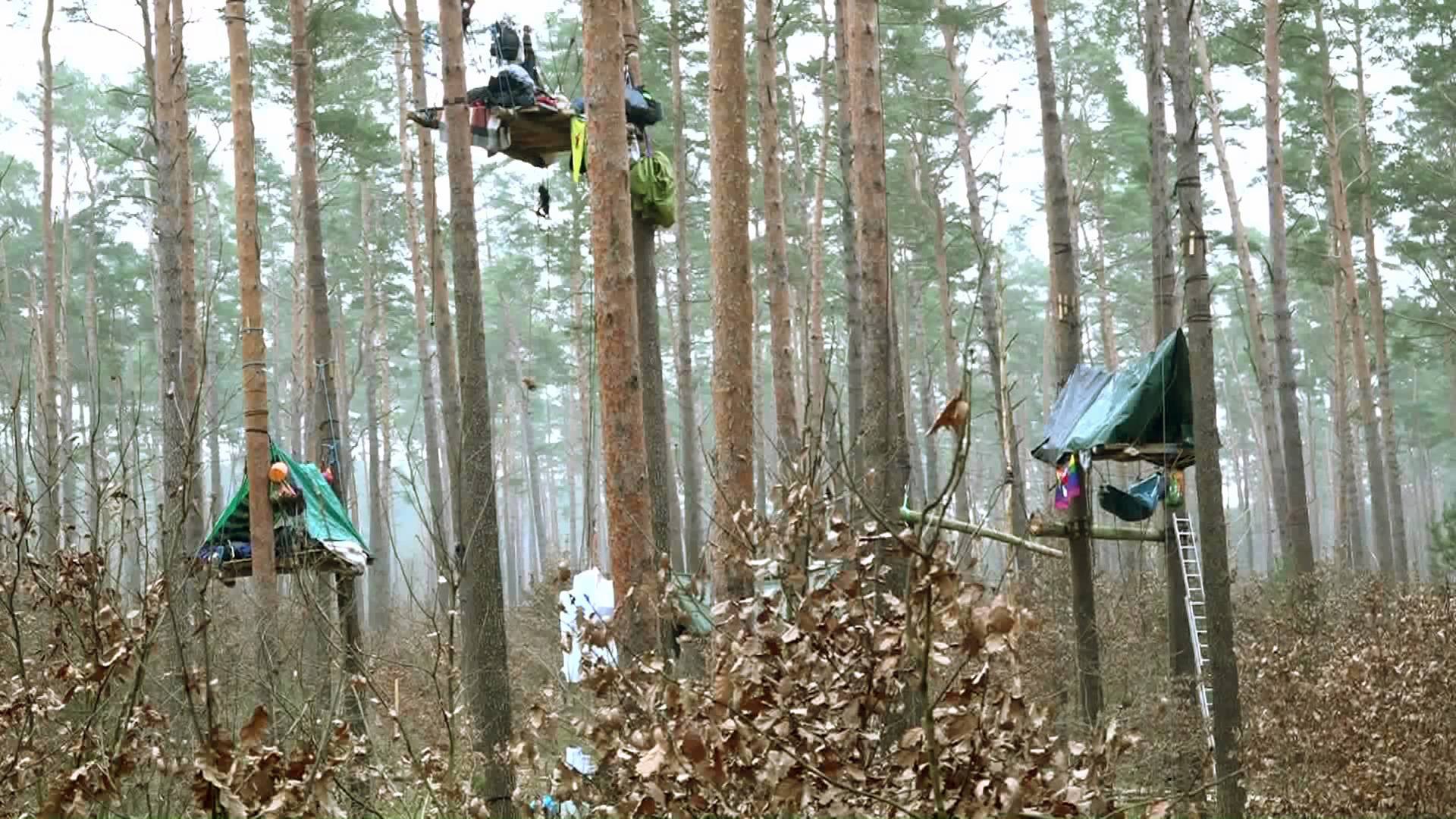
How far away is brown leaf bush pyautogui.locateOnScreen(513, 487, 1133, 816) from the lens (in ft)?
12.5

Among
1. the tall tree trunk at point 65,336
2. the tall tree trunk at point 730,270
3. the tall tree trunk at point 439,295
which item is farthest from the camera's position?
the tall tree trunk at point 65,336

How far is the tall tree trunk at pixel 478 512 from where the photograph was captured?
388 inches

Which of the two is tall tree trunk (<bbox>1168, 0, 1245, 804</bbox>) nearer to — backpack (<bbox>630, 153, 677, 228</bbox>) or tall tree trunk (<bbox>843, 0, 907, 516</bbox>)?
tall tree trunk (<bbox>843, 0, 907, 516</bbox>)

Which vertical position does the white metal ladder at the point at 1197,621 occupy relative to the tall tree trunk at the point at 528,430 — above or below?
below

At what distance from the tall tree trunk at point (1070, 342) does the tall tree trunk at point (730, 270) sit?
9.86ft

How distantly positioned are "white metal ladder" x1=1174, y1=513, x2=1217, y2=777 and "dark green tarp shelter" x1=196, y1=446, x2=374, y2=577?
5951mm

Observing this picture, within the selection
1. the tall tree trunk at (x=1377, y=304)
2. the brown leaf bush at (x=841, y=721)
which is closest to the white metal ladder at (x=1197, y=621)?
the brown leaf bush at (x=841, y=721)

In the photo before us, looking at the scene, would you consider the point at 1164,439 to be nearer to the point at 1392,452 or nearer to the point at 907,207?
the point at 1392,452

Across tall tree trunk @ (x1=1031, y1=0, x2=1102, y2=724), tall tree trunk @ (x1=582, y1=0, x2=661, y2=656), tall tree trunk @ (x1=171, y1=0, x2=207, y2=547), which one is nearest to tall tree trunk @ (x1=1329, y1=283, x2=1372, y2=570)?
tall tree trunk @ (x1=1031, y1=0, x2=1102, y2=724)

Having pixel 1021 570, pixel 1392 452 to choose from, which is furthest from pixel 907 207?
pixel 1021 570

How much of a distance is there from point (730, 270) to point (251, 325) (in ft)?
15.2

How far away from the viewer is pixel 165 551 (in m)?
5.15

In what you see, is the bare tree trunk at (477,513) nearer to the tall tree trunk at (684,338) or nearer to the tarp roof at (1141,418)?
the tarp roof at (1141,418)

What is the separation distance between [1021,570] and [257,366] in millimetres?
8865
